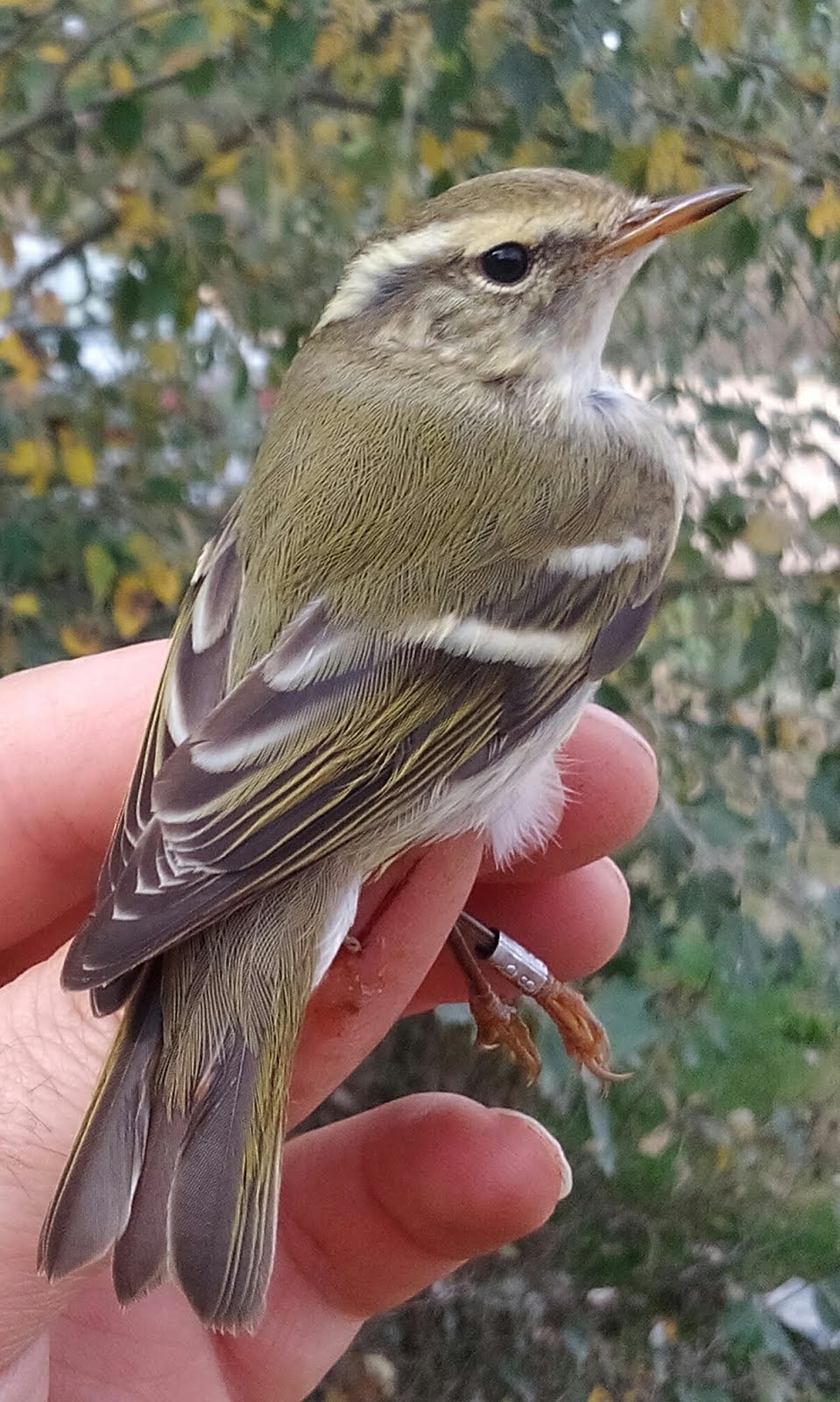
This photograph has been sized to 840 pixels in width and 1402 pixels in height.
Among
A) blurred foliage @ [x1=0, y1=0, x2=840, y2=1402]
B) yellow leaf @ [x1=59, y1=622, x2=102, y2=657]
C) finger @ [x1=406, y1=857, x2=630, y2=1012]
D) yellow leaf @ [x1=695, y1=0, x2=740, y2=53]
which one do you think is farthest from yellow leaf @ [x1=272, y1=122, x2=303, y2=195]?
finger @ [x1=406, y1=857, x2=630, y2=1012]

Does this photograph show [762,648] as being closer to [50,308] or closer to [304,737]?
[304,737]

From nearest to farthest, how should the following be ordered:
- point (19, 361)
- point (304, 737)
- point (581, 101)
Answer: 1. point (304, 737)
2. point (581, 101)
3. point (19, 361)

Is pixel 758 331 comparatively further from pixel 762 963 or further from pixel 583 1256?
pixel 583 1256

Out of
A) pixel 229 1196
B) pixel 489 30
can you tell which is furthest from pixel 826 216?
pixel 229 1196

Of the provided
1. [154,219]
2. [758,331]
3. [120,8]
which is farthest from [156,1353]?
[758,331]

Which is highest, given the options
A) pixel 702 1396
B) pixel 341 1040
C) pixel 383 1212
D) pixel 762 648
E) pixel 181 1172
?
pixel 181 1172

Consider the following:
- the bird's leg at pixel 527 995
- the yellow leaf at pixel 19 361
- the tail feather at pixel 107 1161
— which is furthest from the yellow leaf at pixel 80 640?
the tail feather at pixel 107 1161
